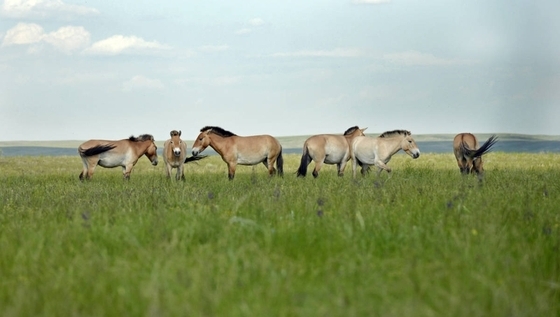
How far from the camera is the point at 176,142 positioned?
21.0 meters

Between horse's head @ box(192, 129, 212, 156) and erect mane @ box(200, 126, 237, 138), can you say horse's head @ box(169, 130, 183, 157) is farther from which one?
erect mane @ box(200, 126, 237, 138)

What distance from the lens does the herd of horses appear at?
21031 millimetres

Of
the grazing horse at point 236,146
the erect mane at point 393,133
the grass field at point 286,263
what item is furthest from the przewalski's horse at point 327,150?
the grass field at point 286,263

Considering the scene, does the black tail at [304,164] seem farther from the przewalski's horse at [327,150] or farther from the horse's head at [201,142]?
the horse's head at [201,142]

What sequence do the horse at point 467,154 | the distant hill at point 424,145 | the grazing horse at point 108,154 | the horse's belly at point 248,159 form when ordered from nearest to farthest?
the horse at point 467,154
the horse's belly at point 248,159
the grazing horse at point 108,154
the distant hill at point 424,145

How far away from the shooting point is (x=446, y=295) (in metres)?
5.15

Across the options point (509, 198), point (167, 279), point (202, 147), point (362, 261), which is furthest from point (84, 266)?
point (202, 147)

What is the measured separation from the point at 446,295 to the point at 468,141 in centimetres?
1744

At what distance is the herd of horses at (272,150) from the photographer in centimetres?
2103

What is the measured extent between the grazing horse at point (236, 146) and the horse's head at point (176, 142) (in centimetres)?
45

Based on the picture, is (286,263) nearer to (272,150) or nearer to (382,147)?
(382,147)

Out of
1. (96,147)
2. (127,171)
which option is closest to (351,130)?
(127,171)

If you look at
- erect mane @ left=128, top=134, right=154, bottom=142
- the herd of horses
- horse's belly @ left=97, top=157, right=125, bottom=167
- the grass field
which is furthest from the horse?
the grass field

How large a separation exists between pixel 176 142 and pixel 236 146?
1.64m
